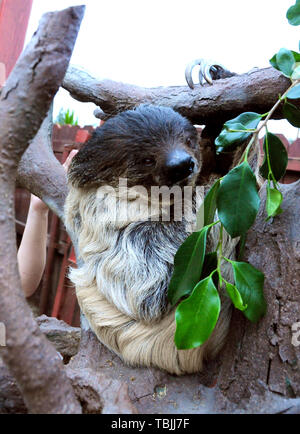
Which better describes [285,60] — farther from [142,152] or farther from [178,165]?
[142,152]

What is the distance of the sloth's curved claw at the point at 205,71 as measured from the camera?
2.33m

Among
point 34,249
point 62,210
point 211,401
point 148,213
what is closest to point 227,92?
point 148,213

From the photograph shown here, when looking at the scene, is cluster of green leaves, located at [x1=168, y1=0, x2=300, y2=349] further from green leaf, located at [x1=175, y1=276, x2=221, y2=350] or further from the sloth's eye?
the sloth's eye

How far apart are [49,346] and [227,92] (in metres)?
1.67

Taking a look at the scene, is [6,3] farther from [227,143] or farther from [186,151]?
[227,143]

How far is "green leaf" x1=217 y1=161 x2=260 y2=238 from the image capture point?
1.41 metres

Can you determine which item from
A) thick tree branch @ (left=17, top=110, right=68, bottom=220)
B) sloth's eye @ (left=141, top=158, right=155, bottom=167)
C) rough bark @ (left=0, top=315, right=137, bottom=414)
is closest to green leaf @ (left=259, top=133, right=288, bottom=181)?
sloth's eye @ (left=141, top=158, right=155, bottom=167)

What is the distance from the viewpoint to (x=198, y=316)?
54.0 inches

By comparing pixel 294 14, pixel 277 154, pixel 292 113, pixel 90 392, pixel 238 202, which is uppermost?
pixel 294 14

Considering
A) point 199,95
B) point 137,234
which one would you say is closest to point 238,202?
point 137,234

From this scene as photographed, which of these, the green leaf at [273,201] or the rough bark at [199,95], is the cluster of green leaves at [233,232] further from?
the rough bark at [199,95]

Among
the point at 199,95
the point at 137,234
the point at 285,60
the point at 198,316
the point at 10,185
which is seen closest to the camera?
the point at 10,185

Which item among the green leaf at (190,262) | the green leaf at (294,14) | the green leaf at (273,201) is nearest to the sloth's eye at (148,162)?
the green leaf at (190,262)

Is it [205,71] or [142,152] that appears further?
[205,71]
